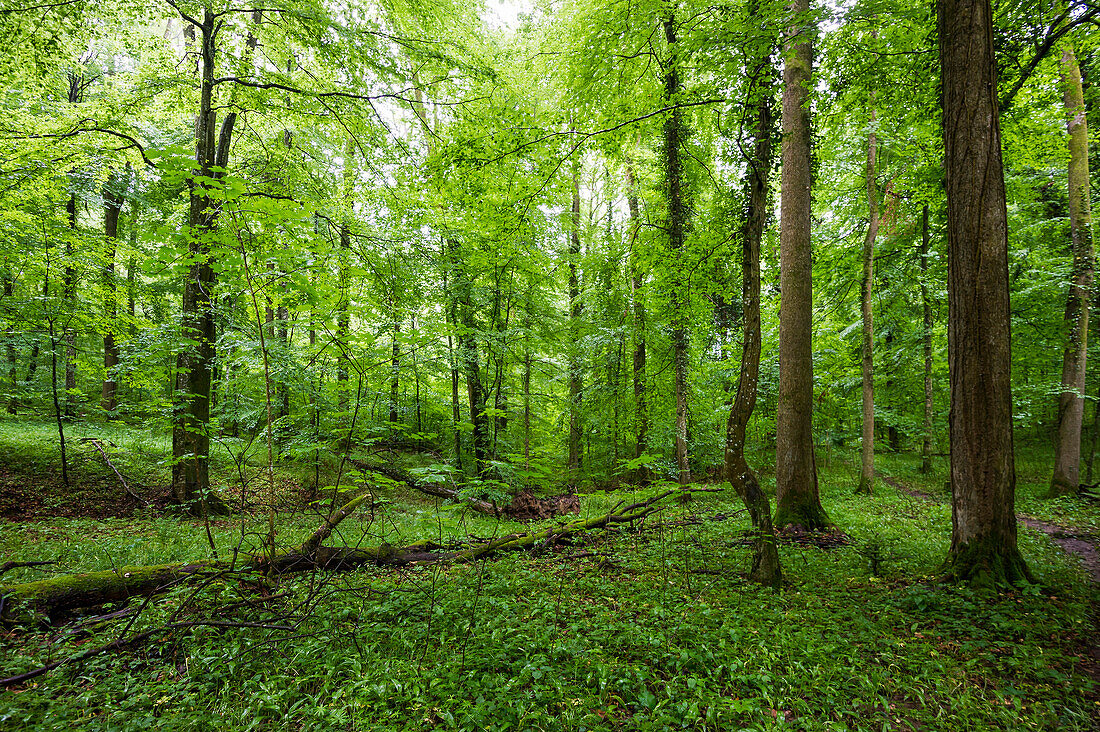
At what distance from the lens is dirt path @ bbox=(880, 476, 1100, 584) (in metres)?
5.46

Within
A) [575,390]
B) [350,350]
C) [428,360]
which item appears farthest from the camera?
[575,390]

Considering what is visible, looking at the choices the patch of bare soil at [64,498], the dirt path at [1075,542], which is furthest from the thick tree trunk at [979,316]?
the patch of bare soil at [64,498]

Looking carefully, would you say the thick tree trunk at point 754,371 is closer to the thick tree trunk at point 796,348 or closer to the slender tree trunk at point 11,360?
the thick tree trunk at point 796,348

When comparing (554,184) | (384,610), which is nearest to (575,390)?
(554,184)

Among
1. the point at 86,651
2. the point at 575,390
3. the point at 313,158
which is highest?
the point at 313,158

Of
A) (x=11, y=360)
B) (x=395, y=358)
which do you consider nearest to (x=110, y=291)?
(x=395, y=358)

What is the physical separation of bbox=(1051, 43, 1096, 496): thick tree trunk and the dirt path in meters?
2.82

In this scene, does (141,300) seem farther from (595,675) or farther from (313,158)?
(595,675)

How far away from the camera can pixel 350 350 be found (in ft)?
15.2

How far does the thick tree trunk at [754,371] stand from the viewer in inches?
189

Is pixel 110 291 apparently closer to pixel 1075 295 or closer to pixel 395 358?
pixel 395 358

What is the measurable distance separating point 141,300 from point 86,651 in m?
16.0

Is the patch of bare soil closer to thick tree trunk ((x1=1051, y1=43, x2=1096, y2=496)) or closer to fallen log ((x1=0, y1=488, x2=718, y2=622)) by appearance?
fallen log ((x1=0, y1=488, x2=718, y2=622))

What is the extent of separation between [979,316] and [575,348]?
10788mm
